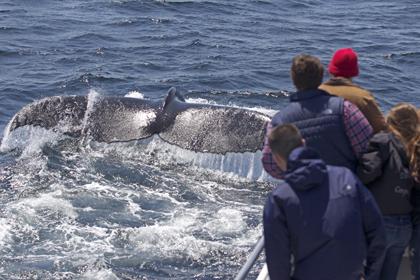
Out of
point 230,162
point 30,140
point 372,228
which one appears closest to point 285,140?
point 372,228

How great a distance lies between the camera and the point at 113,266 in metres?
8.12

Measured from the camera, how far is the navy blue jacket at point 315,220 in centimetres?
419

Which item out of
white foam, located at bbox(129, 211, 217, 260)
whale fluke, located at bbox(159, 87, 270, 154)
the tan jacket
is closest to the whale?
whale fluke, located at bbox(159, 87, 270, 154)

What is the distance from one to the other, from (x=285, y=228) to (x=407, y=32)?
18.4 metres

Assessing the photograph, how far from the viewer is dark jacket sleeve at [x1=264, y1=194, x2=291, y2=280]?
4191 mm

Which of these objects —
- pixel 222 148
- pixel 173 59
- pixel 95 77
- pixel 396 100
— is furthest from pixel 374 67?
pixel 222 148

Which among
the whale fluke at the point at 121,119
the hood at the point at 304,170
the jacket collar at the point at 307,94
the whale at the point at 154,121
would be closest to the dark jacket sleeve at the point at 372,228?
the hood at the point at 304,170

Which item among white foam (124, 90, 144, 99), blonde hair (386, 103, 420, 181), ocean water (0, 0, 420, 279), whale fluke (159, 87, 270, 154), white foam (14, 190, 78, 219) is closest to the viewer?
blonde hair (386, 103, 420, 181)

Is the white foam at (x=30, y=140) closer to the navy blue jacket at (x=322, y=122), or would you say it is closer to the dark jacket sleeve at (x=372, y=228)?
the navy blue jacket at (x=322, y=122)

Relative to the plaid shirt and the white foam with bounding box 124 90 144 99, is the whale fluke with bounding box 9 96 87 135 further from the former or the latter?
the plaid shirt

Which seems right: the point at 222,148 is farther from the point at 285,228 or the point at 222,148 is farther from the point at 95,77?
the point at 95,77

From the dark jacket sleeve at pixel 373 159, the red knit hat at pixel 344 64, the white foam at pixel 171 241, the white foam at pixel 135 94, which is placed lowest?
the white foam at pixel 135 94

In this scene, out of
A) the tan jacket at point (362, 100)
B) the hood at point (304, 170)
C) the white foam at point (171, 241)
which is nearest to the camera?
the hood at point (304, 170)

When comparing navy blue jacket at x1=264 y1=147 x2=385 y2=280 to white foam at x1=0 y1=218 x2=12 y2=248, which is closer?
navy blue jacket at x1=264 y1=147 x2=385 y2=280
